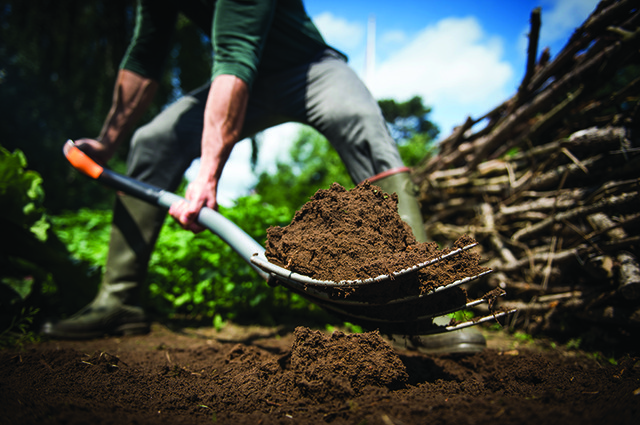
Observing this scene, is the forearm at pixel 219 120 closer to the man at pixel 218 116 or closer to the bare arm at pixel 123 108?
the man at pixel 218 116

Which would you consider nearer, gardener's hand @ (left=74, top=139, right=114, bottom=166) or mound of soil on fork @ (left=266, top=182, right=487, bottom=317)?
mound of soil on fork @ (left=266, top=182, right=487, bottom=317)

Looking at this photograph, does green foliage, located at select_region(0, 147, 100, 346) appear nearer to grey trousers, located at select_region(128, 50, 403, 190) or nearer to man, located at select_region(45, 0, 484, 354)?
man, located at select_region(45, 0, 484, 354)

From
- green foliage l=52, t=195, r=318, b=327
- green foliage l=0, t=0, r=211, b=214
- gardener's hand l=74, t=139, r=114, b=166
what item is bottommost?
green foliage l=52, t=195, r=318, b=327

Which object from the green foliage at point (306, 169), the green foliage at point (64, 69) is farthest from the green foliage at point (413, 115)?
the green foliage at point (64, 69)

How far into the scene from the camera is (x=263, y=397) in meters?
1.02

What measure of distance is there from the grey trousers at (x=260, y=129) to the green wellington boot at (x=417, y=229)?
6 cm

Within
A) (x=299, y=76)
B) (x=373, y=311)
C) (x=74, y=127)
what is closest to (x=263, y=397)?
(x=373, y=311)

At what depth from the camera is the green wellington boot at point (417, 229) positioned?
1.48 metres

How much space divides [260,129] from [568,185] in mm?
2020

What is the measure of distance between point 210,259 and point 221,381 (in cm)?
146

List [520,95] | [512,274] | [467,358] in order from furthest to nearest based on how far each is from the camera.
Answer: [520,95]
[512,274]
[467,358]

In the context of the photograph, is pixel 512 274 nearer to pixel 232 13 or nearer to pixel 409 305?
pixel 409 305

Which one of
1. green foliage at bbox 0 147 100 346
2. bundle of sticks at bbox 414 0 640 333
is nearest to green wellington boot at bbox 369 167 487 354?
bundle of sticks at bbox 414 0 640 333

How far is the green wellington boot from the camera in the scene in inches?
58.3
